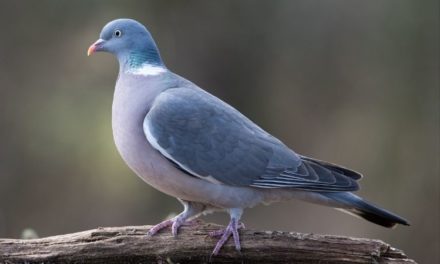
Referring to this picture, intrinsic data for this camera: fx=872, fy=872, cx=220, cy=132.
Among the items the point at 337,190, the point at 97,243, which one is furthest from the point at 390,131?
the point at 97,243

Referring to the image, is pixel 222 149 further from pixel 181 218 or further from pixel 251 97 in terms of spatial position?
pixel 251 97

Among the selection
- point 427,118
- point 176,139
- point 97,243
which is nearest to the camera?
point 97,243

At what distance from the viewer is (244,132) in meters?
5.37

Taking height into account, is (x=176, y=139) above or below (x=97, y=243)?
above

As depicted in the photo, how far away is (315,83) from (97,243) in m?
5.48

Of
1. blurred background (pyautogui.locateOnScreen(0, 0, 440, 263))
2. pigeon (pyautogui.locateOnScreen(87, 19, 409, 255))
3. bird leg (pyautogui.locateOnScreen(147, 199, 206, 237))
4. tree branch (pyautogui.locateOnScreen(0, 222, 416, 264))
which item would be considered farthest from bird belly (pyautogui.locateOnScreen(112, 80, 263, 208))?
blurred background (pyautogui.locateOnScreen(0, 0, 440, 263))

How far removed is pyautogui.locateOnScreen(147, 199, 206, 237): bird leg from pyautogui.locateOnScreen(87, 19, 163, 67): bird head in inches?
38.4

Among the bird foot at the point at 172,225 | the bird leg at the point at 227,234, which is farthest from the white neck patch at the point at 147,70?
the bird leg at the point at 227,234

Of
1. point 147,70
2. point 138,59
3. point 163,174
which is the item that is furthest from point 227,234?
point 138,59

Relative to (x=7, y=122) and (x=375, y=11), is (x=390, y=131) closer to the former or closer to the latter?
(x=375, y=11)

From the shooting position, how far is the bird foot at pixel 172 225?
16.4ft

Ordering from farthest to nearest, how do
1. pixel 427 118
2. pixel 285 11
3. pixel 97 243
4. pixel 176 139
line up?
1. pixel 285 11
2. pixel 427 118
3. pixel 176 139
4. pixel 97 243

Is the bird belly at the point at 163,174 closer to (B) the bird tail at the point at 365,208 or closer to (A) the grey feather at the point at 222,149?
(A) the grey feather at the point at 222,149

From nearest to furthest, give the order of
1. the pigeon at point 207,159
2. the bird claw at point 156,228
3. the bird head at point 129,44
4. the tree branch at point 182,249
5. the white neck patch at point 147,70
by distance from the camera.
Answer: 1. the tree branch at point 182,249
2. the bird claw at point 156,228
3. the pigeon at point 207,159
4. the white neck patch at point 147,70
5. the bird head at point 129,44
